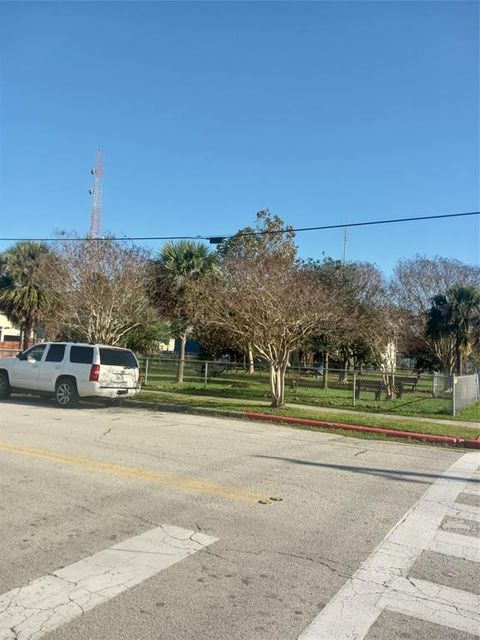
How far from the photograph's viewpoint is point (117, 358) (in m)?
16.1

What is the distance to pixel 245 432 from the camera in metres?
12.5

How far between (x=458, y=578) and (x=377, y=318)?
23.4 meters

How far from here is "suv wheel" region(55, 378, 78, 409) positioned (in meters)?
15.6

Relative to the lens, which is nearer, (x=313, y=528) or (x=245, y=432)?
(x=313, y=528)

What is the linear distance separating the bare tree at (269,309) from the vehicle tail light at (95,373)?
3653 mm

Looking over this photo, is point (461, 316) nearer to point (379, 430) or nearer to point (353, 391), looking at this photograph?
point (353, 391)

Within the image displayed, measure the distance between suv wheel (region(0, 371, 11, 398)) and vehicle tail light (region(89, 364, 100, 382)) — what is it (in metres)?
3.56

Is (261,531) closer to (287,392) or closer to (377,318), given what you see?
(287,392)

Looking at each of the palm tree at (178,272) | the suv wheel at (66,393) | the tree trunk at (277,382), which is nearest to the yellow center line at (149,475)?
the suv wheel at (66,393)

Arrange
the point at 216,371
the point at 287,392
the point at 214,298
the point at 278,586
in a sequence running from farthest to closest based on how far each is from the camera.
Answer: the point at 216,371
the point at 287,392
the point at 214,298
the point at 278,586

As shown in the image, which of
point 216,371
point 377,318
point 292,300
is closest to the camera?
point 292,300

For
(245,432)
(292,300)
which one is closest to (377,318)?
(292,300)

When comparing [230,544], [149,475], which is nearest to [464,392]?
[149,475]

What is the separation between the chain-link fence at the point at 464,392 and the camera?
17.0 meters
